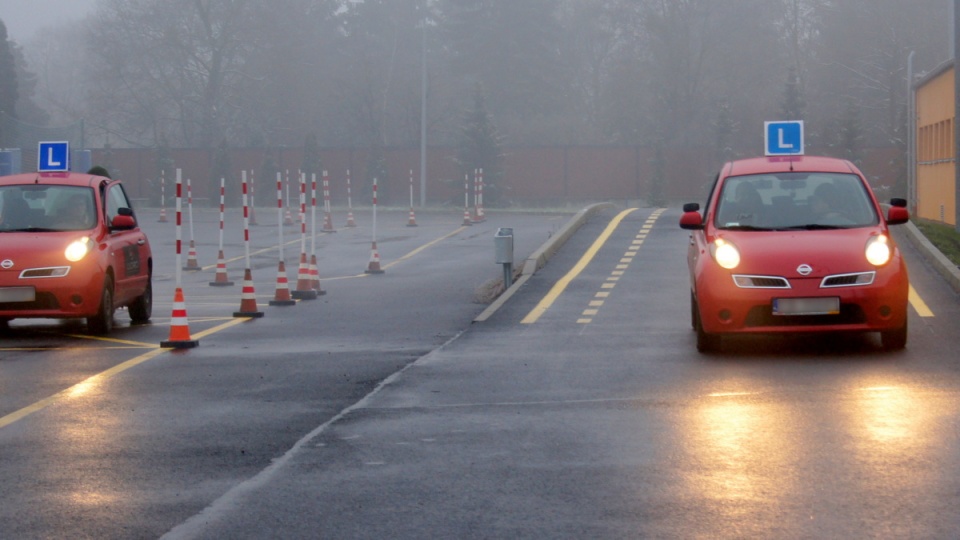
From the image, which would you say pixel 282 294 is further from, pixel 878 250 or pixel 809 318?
pixel 878 250

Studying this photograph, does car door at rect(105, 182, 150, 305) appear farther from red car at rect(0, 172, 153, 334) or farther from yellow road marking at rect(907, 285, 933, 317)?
yellow road marking at rect(907, 285, 933, 317)

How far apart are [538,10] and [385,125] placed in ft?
35.0

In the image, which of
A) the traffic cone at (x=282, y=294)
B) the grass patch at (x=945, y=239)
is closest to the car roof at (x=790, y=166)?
the grass patch at (x=945, y=239)

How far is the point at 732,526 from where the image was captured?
21.2 ft

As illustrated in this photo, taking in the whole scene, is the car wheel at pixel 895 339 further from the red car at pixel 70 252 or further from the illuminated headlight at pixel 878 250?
the red car at pixel 70 252

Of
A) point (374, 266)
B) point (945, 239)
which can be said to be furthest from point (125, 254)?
point (945, 239)

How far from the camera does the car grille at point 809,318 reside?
41.6 feet

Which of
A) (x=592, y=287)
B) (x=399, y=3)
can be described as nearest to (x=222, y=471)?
(x=592, y=287)

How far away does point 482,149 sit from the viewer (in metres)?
66.8

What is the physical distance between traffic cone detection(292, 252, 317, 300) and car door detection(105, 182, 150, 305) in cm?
384

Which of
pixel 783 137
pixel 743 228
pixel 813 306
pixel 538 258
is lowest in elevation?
pixel 813 306

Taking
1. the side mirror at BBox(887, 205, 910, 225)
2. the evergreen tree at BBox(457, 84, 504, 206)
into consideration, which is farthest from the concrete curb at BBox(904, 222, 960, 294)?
the evergreen tree at BBox(457, 84, 504, 206)

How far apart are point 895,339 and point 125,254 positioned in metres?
8.74

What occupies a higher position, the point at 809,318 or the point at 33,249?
the point at 33,249
